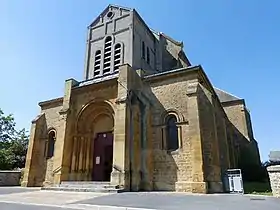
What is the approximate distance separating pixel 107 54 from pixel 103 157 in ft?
35.2

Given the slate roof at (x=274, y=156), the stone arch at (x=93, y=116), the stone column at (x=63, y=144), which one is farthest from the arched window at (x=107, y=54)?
the slate roof at (x=274, y=156)

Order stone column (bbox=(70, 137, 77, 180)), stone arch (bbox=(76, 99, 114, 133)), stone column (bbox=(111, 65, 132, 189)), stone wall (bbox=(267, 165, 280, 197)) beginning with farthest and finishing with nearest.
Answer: stone arch (bbox=(76, 99, 114, 133)) → stone column (bbox=(70, 137, 77, 180)) → stone column (bbox=(111, 65, 132, 189)) → stone wall (bbox=(267, 165, 280, 197))

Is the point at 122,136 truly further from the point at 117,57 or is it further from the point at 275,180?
the point at 117,57

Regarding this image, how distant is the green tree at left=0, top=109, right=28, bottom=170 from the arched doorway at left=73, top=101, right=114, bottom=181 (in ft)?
46.8

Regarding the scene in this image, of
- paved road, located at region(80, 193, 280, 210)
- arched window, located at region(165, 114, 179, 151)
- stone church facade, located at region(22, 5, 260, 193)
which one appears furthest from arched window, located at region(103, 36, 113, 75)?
paved road, located at region(80, 193, 280, 210)

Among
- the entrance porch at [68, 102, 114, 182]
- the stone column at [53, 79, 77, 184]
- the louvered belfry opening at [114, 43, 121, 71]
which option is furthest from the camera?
the louvered belfry opening at [114, 43, 121, 71]

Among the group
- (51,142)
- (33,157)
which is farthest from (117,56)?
(33,157)

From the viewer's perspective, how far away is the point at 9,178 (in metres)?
17.8

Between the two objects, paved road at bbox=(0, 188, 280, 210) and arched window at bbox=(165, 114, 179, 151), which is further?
arched window at bbox=(165, 114, 179, 151)

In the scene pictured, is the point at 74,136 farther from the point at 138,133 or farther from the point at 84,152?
the point at 138,133

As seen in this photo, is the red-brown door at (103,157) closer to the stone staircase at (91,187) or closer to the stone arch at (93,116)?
the stone arch at (93,116)

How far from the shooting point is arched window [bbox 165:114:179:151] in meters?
12.9

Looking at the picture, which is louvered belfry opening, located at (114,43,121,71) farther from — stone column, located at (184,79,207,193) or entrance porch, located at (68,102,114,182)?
stone column, located at (184,79,207,193)

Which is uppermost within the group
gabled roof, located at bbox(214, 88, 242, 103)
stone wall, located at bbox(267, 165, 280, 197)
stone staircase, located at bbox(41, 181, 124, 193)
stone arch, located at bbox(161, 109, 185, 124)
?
gabled roof, located at bbox(214, 88, 242, 103)
